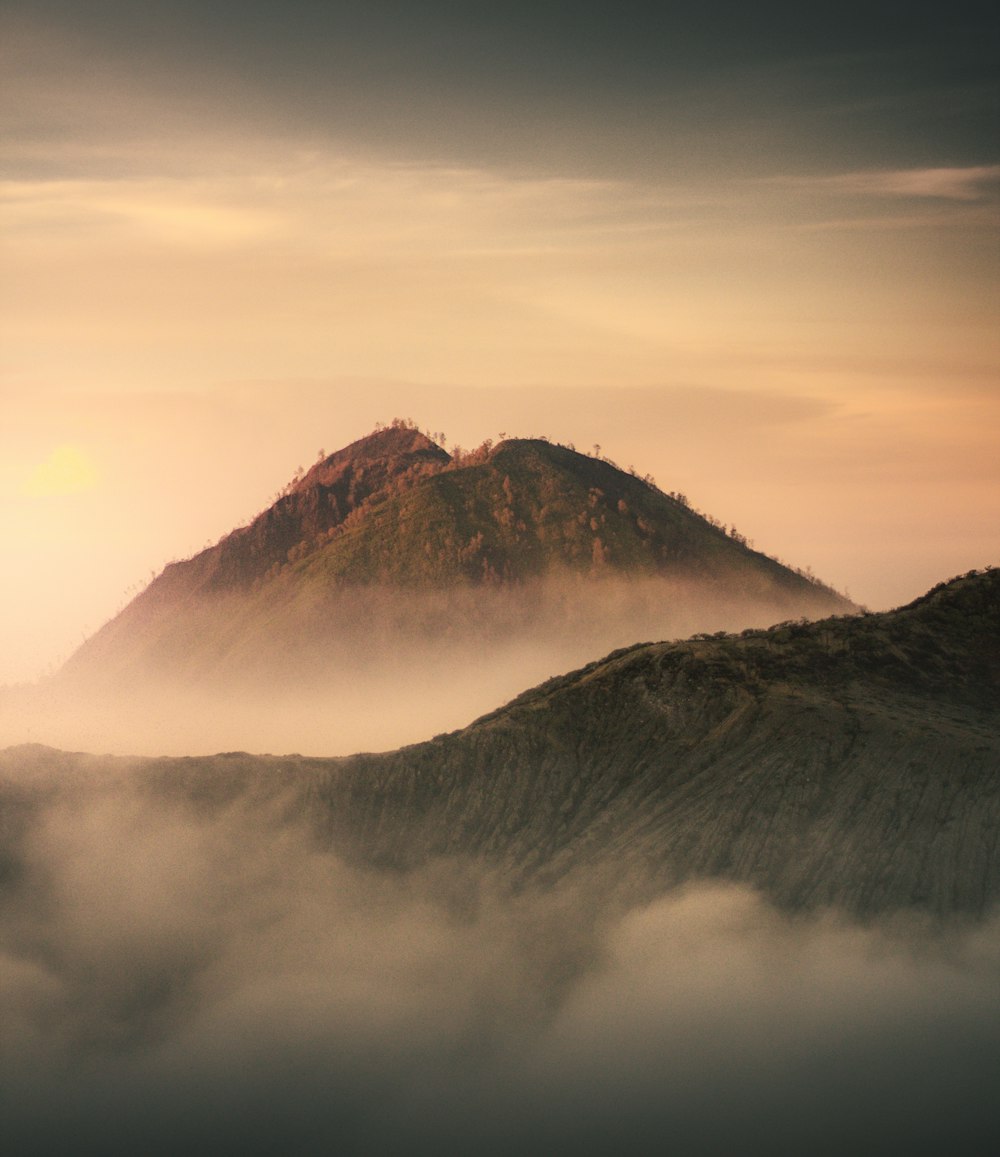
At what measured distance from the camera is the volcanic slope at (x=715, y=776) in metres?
116

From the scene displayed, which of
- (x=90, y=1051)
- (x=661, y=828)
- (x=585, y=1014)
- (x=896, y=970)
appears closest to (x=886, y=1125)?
(x=896, y=970)

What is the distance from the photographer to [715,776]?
12475cm

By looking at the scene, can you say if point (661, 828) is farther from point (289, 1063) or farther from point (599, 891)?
point (289, 1063)

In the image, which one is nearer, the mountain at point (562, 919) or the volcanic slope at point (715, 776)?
the mountain at point (562, 919)

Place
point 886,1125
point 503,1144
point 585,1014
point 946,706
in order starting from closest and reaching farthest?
1. point 886,1125
2. point 503,1144
3. point 585,1014
4. point 946,706

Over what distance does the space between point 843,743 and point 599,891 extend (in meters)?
20.7

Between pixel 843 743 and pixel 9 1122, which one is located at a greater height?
pixel 843 743

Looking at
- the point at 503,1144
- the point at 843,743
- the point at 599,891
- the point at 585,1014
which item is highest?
the point at 843,743

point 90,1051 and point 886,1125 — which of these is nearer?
point 886,1125

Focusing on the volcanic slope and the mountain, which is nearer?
the mountain

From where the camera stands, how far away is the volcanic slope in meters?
116

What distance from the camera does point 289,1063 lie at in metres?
116

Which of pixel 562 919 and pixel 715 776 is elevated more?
pixel 715 776

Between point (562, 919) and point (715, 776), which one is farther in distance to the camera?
point (715, 776)
